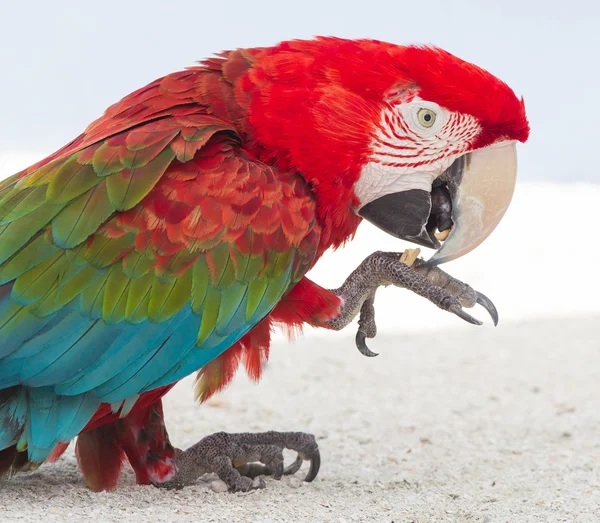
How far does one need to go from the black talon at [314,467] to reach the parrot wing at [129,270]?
22.8 inches

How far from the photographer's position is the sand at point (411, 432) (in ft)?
6.93

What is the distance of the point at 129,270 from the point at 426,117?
2.64 ft

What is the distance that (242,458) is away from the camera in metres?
2.38

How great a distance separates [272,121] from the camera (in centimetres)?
213

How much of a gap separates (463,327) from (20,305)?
3.42 metres

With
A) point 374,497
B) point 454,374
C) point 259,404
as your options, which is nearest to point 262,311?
point 374,497

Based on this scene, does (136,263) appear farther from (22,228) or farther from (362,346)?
(362,346)

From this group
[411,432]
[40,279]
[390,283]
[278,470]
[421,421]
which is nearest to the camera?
[40,279]

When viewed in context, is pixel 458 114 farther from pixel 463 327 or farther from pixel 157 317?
pixel 463 327

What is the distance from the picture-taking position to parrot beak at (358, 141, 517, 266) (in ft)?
7.27

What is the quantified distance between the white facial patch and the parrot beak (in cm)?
3

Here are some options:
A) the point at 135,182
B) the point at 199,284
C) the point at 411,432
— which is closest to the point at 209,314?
the point at 199,284

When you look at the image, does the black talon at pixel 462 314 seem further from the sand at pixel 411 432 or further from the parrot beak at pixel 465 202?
the sand at pixel 411 432

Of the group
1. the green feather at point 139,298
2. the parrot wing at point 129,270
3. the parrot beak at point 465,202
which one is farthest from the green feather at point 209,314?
the parrot beak at point 465,202
